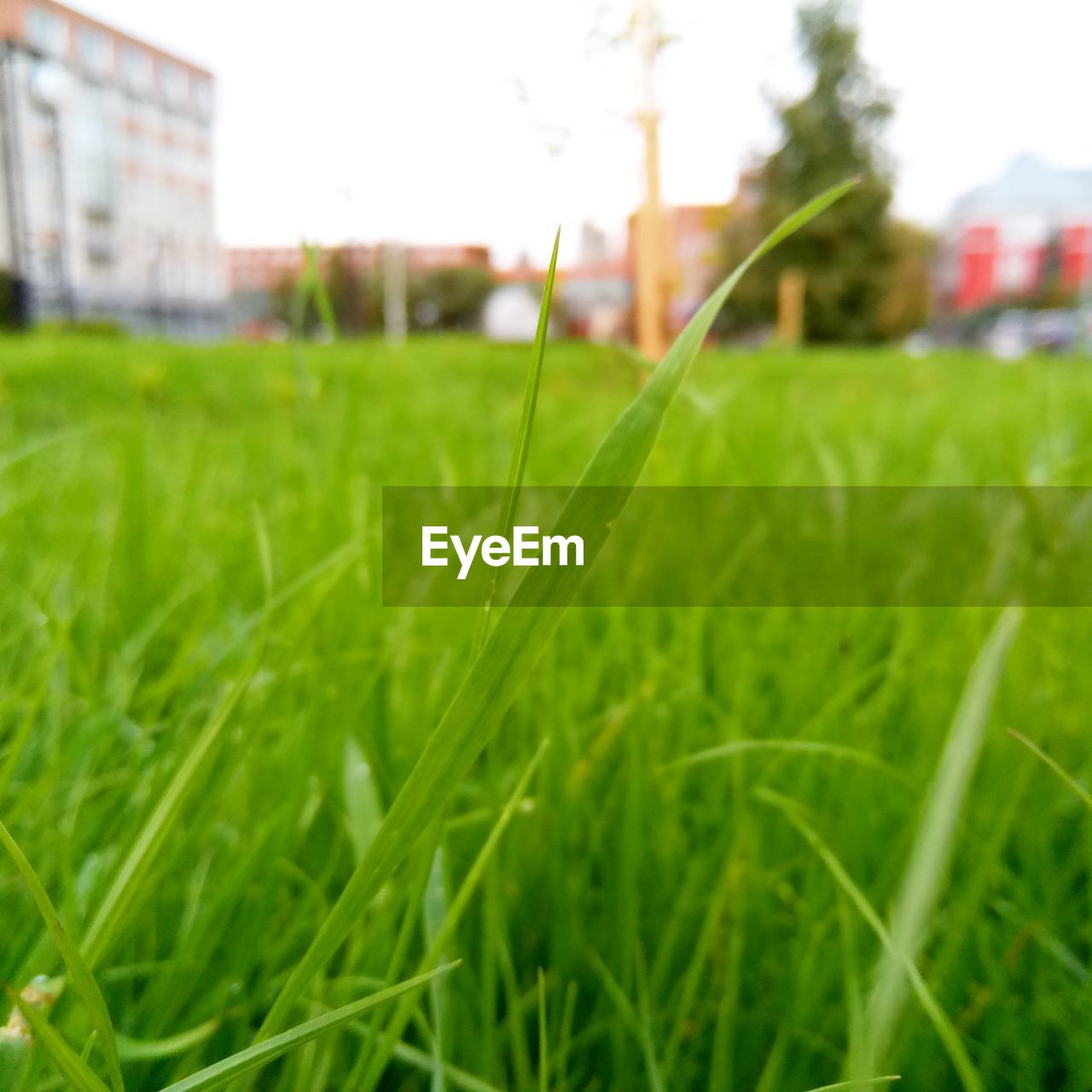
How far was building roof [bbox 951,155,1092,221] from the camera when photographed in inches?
998

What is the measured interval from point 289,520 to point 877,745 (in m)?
0.53

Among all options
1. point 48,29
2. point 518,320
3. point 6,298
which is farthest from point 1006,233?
point 6,298

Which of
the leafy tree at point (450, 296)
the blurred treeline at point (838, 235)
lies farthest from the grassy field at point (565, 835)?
the leafy tree at point (450, 296)

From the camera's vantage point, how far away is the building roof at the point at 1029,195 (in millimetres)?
25344

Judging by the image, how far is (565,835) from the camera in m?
0.38

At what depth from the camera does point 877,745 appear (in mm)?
458

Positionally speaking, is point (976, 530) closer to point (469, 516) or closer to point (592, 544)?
point (469, 516)

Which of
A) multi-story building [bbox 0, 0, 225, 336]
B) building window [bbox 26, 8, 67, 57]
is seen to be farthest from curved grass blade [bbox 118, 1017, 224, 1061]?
building window [bbox 26, 8, 67, 57]

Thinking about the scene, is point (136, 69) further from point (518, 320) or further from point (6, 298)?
point (518, 320)

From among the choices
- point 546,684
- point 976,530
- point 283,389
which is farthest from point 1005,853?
point 283,389

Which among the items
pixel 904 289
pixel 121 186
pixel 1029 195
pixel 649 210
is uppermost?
pixel 1029 195

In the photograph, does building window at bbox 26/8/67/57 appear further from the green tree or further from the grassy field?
the grassy field

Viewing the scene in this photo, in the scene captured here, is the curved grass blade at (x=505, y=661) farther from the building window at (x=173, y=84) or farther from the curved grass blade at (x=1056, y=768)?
the building window at (x=173, y=84)
